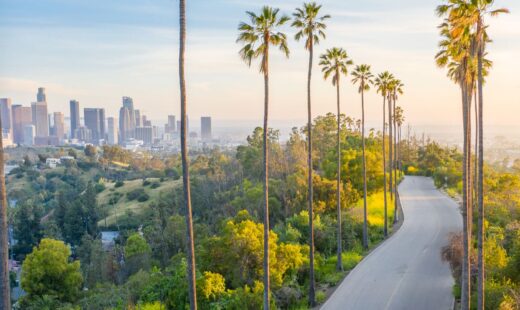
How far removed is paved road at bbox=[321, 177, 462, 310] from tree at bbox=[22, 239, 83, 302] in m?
20.0

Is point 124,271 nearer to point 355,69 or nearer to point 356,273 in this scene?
point 356,273

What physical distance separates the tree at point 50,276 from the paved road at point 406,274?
65.8ft

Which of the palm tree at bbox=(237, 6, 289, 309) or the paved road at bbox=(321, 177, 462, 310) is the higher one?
the palm tree at bbox=(237, 6, 289, 309)

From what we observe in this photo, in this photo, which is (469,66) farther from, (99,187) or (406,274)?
(99,187)

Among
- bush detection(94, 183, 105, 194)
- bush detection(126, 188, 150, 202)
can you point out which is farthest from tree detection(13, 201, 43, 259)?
bush detection(94, 183, 105, 194)

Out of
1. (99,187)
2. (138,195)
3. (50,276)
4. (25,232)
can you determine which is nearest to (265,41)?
(50,276)

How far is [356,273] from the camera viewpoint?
25.7 meters

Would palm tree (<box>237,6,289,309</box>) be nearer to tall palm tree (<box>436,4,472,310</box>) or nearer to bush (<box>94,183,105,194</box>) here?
tall palm tree (<box>436,4,472,310</box>)

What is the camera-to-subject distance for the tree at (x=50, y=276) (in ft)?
99.4

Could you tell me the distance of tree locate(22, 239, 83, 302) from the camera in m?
30.3

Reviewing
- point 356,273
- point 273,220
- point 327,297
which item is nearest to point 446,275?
point 356,273

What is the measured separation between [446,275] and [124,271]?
28.5 meters

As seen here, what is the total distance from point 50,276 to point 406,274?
25.0 metres

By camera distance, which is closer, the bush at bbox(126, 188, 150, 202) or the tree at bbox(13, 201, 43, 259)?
the tree at bbox(13, 201, 43, 259)
